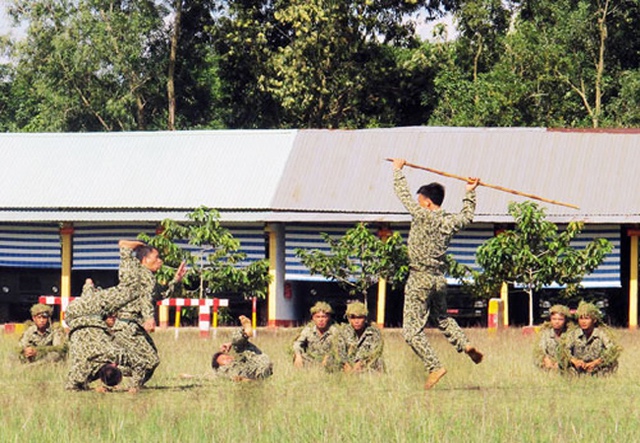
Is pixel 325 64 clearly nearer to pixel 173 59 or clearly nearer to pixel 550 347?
pixel 173 59

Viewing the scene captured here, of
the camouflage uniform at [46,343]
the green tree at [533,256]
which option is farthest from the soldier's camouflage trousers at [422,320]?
the green tree at [533,256]

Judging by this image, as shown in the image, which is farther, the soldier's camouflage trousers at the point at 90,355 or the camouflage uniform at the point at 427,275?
the camouflage uniform at the point at 427,275

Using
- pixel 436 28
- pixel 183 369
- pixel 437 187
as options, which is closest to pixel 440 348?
pixel 183 369

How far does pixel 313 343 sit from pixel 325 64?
2829 cm

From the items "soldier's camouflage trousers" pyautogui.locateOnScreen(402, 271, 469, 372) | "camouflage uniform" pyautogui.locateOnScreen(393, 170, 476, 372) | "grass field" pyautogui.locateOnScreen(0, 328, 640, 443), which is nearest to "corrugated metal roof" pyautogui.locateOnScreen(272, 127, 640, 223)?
"grass field" pyautogui.locateOnScreen(0, 328, 640, 443)

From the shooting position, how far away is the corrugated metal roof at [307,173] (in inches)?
1073

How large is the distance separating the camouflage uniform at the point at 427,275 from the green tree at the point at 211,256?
13057 mm

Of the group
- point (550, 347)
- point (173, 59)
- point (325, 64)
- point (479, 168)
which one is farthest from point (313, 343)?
point (173, 59)

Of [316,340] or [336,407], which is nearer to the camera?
[336,407]

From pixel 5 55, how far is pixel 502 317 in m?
27.9

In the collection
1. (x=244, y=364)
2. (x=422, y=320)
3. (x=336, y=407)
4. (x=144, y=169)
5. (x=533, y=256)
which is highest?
(x=144, y=169)

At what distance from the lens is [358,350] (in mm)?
15273

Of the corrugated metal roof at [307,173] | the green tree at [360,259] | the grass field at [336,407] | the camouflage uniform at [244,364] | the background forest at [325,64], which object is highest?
the background forest at [325,64]

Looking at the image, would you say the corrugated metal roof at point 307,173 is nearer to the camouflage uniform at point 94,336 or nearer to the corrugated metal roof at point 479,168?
the corrugated metal roof at point 479,168
